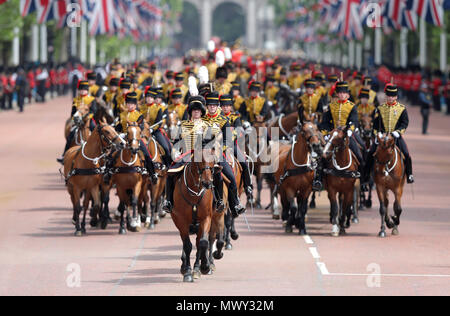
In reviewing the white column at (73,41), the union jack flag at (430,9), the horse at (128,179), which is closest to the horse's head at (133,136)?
the horse at (128,179)

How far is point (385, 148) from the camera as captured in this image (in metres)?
21.1

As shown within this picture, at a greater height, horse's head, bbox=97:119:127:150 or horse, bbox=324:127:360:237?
horse's head, bbox=97:119:127:150

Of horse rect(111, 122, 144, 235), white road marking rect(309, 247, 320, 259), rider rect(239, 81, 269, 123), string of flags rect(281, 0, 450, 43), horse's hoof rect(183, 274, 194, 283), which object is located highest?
string of flags rect(281, 0, 450, 43)

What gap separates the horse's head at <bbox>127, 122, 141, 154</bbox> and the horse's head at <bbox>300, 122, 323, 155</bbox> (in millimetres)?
2800

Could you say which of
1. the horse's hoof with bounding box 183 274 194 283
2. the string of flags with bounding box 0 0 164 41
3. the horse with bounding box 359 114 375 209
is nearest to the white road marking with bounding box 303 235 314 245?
the horse with bounding box 359 114 375 209

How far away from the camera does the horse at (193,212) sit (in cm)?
1584

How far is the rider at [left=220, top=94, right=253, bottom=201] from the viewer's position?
18375 millimetres

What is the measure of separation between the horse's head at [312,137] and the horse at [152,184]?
3068 mm

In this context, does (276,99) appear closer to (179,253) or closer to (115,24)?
(179,253)

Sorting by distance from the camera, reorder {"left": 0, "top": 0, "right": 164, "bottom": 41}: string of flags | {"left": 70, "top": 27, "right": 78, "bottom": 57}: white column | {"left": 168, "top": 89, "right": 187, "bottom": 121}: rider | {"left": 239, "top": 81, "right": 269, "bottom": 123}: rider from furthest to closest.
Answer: {"left": 70, "top": 27, "right": 78, "bottom": 57}: white column < {"left": 0, "top": 0, "right": 164, "bottom": 41}: string of flags < {"left": 239, "top": 81, "right": 269, "bottom": 123}: rider < {"left": 168, "top": 89, "right": 187, "bottom": 121}: rider

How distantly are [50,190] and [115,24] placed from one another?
123 ft

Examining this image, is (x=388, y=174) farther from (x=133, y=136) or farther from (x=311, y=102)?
(x=133, y=136)

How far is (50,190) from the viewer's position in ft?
94.4

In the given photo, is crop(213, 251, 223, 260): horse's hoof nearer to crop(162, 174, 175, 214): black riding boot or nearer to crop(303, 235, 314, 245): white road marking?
crop(162, 174, 175, 214): black riding boot
